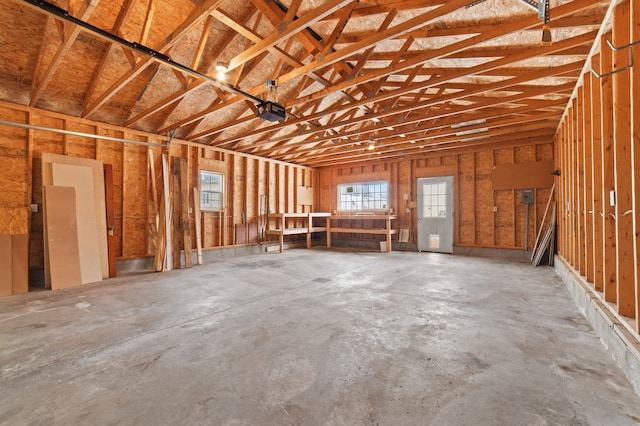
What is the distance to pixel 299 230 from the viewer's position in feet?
28.9

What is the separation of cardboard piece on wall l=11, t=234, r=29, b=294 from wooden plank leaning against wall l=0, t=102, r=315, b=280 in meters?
0.26

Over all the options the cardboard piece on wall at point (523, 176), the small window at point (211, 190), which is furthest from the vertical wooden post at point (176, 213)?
the cardboard piece on wall at point (523, 176)

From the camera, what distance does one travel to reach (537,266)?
19.7 feet

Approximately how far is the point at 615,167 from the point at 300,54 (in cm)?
488

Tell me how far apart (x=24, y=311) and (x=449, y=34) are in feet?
21.3

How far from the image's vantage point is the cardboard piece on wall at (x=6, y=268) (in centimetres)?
404

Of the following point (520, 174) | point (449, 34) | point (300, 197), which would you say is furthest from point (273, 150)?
point (520, 174)

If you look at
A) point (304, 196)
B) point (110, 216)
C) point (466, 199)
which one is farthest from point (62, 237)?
point (466, 199)

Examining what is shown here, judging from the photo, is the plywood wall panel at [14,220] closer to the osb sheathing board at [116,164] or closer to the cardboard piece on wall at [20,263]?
the cardboard piece on wall at [20,263]

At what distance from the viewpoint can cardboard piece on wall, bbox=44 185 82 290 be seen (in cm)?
442

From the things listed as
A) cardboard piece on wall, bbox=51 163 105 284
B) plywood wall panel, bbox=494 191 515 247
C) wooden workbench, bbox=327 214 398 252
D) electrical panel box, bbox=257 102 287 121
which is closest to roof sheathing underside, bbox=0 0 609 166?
electrical panel box, bbox=257 102 287 121

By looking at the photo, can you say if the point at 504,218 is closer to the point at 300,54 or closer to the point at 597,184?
the point at 597,184

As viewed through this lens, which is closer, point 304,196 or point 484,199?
point 484,199

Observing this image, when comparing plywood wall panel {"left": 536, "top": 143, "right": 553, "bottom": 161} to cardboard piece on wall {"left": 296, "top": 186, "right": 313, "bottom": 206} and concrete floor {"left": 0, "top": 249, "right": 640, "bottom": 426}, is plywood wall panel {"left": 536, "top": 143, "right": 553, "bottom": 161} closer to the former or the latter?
concrete floor {"left": 0, "top": 249, "right": 640, "bottom": 426}
